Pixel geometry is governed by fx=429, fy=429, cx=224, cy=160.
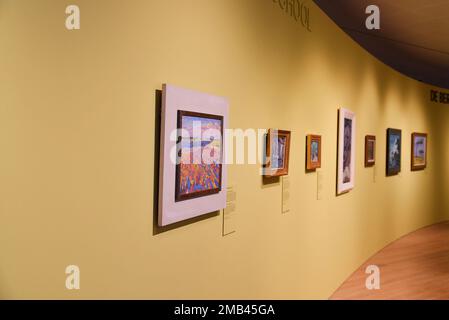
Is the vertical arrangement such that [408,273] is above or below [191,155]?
below

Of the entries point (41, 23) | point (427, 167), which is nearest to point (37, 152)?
point (41, 23)

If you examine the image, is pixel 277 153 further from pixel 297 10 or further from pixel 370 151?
pixel 370 151

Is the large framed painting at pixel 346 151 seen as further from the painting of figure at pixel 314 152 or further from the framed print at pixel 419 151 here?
the framed print at pixel 419 151

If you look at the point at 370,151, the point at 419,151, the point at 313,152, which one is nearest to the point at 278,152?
the point at 313,152

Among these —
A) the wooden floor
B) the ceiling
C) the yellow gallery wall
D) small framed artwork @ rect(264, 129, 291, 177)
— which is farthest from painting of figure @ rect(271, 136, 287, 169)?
the ceiling

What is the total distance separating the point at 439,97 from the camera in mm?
11062

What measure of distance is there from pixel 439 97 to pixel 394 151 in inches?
146

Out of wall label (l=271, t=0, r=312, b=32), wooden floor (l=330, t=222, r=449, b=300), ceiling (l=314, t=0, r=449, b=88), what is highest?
ceiling (l=314, t=0, r=449, b=88)

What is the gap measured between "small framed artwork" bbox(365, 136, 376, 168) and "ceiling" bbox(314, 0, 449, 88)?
2.17m

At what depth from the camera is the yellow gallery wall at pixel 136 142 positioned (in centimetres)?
160

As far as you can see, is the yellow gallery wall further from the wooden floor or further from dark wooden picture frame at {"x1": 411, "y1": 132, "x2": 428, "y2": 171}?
dark wooden picture frame at {"x1": 411, "y1": 132, "x2": 428, "y2": 171}

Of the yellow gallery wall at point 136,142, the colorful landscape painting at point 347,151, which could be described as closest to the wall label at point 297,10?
the yellow gallery wall at point 136,142

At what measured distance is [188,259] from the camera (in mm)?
2625

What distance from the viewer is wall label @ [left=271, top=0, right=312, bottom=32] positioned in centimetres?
393
